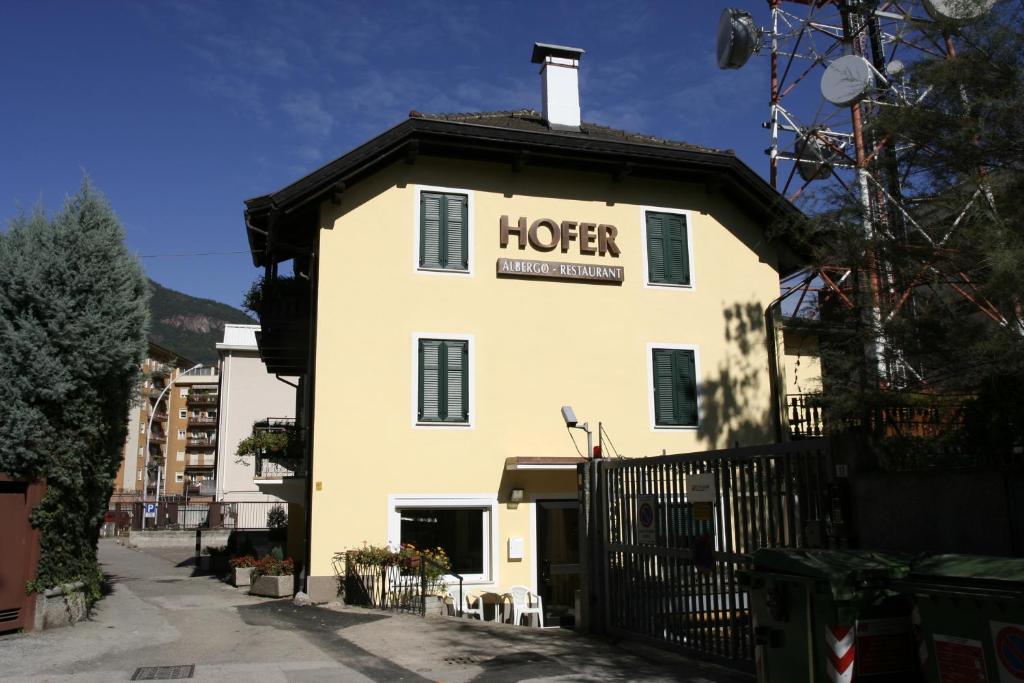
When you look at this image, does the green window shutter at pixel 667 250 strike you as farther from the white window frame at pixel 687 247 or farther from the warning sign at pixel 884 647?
the warning sign at pixel 884 647

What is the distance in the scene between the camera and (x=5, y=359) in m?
11.3

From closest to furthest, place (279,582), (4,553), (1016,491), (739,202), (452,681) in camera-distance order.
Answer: (1016,491) → (452,681) → (4,553) → (279,582) → (739,202)

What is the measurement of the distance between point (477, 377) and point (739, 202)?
7.30 m

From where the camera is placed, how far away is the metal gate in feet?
26.8

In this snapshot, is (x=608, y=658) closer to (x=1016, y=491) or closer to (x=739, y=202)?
(x=1016, y=491)

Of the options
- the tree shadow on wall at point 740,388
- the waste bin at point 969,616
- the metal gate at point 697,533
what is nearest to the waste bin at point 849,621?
the waste bin at point 969,616

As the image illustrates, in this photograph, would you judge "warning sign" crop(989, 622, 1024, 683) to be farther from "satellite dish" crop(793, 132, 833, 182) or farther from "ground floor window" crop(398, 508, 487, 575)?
"satellite dish" crop(793, 132, 833, 182)

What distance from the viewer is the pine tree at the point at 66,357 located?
11383 mm

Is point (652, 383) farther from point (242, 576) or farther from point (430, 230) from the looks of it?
point (242, 576)

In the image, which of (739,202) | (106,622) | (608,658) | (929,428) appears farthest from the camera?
(739,202)

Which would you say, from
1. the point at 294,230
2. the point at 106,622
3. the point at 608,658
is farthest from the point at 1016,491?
the point at 294,230

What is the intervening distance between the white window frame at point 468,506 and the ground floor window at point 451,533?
3.9 inches

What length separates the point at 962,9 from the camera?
342 inches

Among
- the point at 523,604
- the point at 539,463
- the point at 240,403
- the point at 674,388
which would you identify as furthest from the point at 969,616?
the point at 240,403
